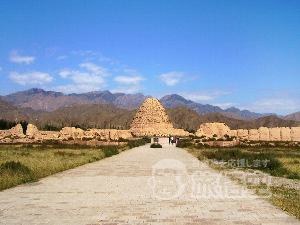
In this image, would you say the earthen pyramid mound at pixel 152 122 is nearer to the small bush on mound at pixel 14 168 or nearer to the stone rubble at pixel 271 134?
the stone rubble at pixel 271 134

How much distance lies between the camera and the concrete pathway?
472 centimetres

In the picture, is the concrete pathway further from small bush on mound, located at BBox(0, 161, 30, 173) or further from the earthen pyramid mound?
the earthen pyramid mound

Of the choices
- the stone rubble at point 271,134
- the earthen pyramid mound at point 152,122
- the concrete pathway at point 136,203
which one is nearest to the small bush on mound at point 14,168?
the concrete pathway at point 136,203

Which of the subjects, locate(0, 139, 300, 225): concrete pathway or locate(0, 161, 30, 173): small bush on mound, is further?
locate(0, 161, 30, 173): small bush on mound

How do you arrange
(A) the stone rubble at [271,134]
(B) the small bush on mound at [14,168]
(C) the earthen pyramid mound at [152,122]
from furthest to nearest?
(C) the earthen pyramid mound at [152,122] → (A) the stone rubble at [271,134] → (B) the small bush on mound at [14,168]

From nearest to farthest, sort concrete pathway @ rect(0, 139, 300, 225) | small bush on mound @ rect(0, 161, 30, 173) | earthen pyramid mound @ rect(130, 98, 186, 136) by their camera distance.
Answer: concrete pathway @ rect(0, 139, 300, 225)
small bush on mound @ rect(0, 161, 30, 173)
earthen pyramid mound @ rect(130, 98, 186, 136)

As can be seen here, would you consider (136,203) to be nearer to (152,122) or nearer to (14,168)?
(14,168)

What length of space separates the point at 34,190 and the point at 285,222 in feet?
19.1

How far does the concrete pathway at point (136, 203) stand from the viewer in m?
4.72

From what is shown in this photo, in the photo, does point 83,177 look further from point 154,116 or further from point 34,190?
point 154,116

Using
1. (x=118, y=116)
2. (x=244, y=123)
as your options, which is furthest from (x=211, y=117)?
(x=118, y=116)

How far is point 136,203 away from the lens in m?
5.80

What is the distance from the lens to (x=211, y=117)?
130 meters

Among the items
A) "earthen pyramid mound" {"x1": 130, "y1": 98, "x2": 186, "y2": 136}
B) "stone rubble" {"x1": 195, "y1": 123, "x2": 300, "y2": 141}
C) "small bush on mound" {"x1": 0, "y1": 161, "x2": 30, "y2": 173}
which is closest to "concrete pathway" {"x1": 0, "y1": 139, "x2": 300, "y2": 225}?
"small bush on mound" {"x1": 0, "y1": 161, "x2": 30, "y2": 173}
